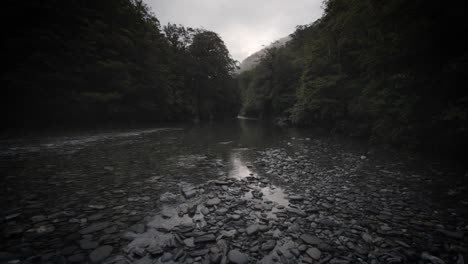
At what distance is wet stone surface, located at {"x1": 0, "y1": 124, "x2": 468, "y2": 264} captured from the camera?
206cm

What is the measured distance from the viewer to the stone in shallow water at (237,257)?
1.96 metres

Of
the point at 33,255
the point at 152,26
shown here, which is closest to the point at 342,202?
the point at 33,255

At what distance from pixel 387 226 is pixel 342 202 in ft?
2.69

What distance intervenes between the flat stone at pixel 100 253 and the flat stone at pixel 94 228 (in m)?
0.52

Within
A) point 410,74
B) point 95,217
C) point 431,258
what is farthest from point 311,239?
point 410,74

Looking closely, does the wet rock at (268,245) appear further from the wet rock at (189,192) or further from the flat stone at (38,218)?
the flat stone at (38,218)

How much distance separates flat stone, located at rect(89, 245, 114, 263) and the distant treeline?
1757 cm

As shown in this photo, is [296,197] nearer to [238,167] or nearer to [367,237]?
[367,237]

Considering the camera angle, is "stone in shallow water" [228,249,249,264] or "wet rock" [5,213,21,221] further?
"wet rock" [5,213,21,221]

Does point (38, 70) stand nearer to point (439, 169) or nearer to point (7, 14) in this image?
A: point (7, 14)

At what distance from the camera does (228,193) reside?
391 cm

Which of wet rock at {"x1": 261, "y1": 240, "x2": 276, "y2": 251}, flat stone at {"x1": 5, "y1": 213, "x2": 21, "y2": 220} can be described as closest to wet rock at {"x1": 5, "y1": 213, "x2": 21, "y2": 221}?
flat stone at {"x1": 5, "y1": 213, "x2": 21, "y2": 220}

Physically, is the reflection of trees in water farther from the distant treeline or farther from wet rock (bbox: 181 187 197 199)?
the distant treeline

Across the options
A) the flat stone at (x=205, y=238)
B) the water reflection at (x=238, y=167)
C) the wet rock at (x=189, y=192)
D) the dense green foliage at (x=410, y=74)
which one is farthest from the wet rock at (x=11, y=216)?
the dense green foliage at (x=410, y=74)
